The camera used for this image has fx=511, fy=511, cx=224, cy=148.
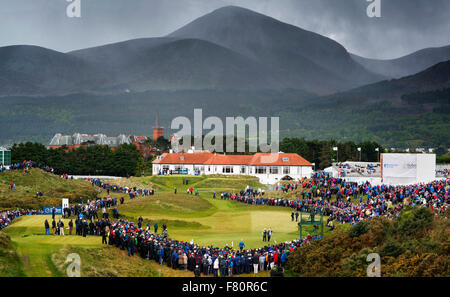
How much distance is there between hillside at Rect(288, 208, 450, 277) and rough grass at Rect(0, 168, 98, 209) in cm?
3553

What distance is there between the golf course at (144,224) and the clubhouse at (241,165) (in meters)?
5.13

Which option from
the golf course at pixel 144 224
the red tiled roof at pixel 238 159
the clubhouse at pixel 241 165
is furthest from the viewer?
the red tiled roof at pixel 238 159

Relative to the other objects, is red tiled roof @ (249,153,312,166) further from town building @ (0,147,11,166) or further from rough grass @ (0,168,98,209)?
town building @ (0,147,11,166)

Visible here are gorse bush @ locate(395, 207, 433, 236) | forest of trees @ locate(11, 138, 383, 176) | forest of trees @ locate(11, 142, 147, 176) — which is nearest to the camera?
gorse bush @ locate(395, 207, 433, 236)

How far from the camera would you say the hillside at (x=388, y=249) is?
90.5 feet

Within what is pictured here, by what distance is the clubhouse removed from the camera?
324 ft

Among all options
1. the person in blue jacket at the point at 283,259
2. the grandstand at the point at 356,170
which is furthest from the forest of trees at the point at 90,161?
the person in blue jacket at the point at 283,259

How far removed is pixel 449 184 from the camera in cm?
5369

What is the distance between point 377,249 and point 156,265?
552 inches

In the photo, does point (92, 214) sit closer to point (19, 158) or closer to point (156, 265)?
point (156, 265)

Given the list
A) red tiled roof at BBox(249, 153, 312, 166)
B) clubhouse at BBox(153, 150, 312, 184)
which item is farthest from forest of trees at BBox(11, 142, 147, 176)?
red tiled roof at BBox(249, 153, 312, 166)

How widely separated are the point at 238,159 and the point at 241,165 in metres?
2.59

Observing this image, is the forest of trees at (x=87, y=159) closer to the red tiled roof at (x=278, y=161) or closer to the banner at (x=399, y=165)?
the red tiled roof at (x=278, y=161)
